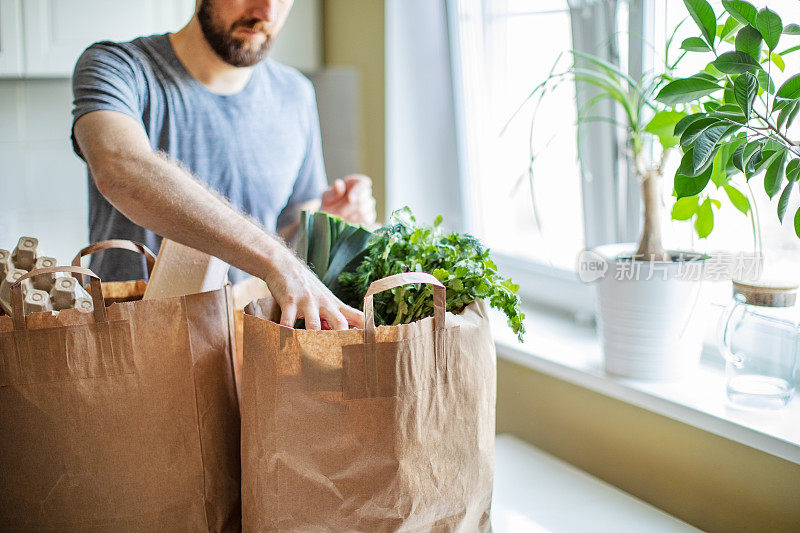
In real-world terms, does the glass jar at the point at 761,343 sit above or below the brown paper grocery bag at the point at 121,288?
below

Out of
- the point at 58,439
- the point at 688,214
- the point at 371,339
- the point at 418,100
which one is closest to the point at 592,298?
the point at 688,214

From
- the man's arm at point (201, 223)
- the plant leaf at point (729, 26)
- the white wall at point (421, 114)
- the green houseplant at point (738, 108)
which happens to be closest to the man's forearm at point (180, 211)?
the man's arm at point (201, 223)

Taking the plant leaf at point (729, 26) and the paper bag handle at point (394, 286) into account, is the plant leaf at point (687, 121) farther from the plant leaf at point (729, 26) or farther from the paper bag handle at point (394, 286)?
the paper bag handle at point (394, 286)

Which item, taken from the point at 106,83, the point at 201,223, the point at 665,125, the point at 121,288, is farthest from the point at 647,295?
the point at 106,83

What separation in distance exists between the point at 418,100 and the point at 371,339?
1.27m

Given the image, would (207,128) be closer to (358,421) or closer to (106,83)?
(106,83)

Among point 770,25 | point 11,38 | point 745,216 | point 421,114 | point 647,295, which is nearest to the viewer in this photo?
point 770,25

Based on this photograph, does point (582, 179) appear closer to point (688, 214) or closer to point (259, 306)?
point (688, 214)

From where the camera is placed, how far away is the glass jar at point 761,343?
989mm

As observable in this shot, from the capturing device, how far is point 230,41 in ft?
4.21

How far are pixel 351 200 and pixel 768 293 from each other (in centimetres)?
75

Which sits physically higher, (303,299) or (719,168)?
(719,168)

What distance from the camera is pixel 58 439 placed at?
32.7 inches

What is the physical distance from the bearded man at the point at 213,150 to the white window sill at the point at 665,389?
43 centimetres
